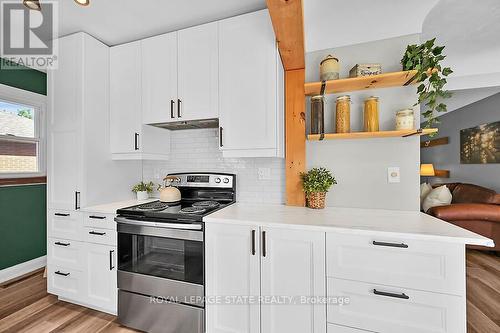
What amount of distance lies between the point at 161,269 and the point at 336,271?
50.9 inches

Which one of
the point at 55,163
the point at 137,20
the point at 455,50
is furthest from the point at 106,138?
the point at 455,50

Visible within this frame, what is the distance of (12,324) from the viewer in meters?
1.83

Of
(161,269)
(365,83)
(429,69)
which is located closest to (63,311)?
(161,269)

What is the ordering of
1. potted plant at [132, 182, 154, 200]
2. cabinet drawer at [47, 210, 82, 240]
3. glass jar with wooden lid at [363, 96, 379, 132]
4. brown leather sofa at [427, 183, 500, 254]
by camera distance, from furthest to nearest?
brown leather sofa at [427, 183, 500, 254] < potted plant at [132, 182, 154, 200] < cabinet drawer at [47, 210, 82, 240] < glass jar with wooden lid at [363, 96, 379, 132]

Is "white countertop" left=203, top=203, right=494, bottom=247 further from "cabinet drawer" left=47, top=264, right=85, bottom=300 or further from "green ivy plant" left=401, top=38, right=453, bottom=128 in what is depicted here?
"cabinet drawer" left=47, top=264, right=85, bottom=300

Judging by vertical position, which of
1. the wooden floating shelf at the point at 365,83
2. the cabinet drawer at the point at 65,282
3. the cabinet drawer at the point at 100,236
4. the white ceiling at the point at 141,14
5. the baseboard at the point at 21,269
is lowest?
the baseboard at the point at 21,269

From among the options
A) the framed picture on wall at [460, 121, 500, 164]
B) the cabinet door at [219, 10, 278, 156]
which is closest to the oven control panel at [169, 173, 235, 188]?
the cabinet door at [219, 10, 278, 156]

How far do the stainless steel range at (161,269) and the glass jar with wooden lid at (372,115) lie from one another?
137 centimetres

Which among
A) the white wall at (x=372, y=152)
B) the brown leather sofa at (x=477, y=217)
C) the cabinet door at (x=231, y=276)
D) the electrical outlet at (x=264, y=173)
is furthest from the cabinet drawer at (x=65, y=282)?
the brown leather sofa at (x=477, y=217)

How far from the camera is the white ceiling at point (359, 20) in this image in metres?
1.60

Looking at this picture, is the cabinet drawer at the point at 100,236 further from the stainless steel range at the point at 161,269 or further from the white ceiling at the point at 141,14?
the white ceiling at the point at 141,14

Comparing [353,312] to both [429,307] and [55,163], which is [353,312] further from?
[55,163]

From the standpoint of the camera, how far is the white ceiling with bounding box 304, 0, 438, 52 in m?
1.60

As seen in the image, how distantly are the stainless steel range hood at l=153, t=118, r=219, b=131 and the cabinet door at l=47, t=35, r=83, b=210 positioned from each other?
747 mm
